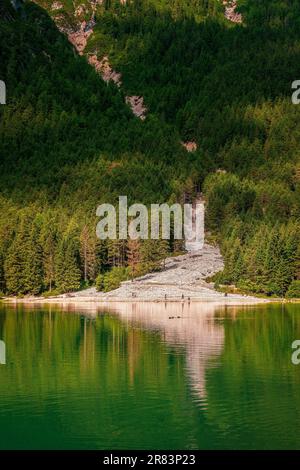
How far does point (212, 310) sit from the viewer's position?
12294cm

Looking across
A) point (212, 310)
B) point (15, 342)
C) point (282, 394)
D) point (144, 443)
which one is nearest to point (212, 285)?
point (212, 310)

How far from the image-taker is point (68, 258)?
525 feet

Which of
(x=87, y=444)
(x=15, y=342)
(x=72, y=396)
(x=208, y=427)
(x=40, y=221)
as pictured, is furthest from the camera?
(x=40, y=221)

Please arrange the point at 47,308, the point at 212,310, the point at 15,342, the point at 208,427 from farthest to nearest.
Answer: the point at 47,308 < the point at 212,310 < the point at 15,342 < the point at 208,427

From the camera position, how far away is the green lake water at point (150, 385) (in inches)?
1896

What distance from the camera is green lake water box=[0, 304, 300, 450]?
48156mm

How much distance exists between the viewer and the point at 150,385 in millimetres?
62281

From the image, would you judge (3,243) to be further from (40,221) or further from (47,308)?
(47,308)

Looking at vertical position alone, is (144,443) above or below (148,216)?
below

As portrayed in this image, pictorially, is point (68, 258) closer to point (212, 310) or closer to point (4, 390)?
point (212, 310)

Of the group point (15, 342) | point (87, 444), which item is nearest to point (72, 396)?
point (87, 444)
